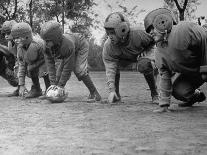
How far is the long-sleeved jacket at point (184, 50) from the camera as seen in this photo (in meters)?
5.90

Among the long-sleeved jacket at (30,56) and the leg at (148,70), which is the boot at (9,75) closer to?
the long-sleeved jacket at (30,56)

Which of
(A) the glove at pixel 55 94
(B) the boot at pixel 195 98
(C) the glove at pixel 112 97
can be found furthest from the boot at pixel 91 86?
(B) the boot at pixel 195 98

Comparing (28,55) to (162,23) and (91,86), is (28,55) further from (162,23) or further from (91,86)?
(162,23)

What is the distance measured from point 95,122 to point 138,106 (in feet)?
5.98

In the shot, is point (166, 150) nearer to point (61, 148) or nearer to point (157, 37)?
A: point (61, 148)

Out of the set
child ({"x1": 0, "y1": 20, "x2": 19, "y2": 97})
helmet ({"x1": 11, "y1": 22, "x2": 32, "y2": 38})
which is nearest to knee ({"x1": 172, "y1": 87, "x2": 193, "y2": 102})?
helmet ({"x1": 11, "y1": 22, "x2": 32, "y2": 38})

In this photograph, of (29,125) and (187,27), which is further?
(187,27)

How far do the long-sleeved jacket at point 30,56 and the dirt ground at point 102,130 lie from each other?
1.73m

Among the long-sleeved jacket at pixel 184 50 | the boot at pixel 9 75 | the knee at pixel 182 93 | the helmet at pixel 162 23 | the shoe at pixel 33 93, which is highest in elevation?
the helmet at pixel 162 23

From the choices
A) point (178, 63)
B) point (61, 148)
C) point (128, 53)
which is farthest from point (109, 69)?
point (61, 148)

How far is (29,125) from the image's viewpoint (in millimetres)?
5348

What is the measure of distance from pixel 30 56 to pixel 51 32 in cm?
139

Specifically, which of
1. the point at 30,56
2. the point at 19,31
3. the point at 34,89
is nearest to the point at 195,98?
the point at 30,56

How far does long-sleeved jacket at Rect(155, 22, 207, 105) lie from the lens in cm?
590
